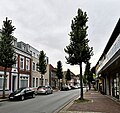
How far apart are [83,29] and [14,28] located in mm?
8607

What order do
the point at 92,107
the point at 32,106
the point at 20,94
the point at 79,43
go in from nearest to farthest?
the point at 92,107 → the point at 32,106 → the point at 79,43 → the point at 20,94

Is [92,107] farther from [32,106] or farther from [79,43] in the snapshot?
[79,43]

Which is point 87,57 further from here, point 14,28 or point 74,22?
point 14,28

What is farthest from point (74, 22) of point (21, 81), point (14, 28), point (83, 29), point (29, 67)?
point (29, 67)

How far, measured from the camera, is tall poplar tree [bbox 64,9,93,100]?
23156 millimetres

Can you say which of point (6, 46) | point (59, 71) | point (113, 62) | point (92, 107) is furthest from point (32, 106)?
point (59, 71)

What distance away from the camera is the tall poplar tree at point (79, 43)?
23156 mm

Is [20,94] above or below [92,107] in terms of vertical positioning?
above

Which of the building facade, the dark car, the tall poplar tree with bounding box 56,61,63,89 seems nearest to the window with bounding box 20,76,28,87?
the dark car

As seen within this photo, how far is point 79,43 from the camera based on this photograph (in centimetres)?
2323

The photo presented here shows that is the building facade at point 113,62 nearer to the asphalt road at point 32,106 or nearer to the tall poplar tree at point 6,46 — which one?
the asphalt road at point 32,106

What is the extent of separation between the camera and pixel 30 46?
48.0 meters

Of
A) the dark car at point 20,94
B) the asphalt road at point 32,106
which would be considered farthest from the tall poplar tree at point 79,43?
the dark car at point 20,94

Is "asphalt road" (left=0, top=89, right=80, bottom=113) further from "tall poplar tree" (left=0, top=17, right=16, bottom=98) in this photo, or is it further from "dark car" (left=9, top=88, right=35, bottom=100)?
"tall poplar tree" (left=0, top=17, right=16, bottom=98)
